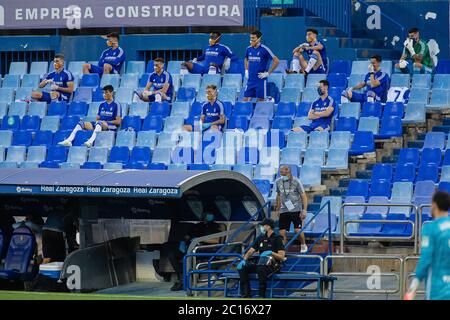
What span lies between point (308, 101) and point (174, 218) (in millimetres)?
4119

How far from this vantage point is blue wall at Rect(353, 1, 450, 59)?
87.7ft

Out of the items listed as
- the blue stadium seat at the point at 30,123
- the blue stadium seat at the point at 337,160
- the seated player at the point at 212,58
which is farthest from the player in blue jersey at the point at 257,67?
the blue stadium seat at the point at 30,123

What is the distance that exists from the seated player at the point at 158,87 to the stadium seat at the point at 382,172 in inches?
190

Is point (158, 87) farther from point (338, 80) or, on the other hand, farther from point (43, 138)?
point (338, 80)

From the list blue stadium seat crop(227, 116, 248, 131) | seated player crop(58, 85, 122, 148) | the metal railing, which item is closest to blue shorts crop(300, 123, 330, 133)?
blue stadium seat crop(227, 116, 248, 131)

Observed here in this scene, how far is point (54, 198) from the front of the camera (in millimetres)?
21609

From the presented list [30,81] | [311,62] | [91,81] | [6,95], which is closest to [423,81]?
[311,62]

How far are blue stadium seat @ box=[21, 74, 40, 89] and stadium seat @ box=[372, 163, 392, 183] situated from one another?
26.1 feet

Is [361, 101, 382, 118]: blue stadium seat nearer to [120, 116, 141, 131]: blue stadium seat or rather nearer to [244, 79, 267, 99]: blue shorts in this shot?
[244, 79, 267, 99]: blue shorts

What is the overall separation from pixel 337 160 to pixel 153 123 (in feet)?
12.7

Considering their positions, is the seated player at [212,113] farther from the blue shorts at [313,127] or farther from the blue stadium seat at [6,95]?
the blue stadium seat at [6,95]

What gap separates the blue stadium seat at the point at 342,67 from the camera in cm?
2488
